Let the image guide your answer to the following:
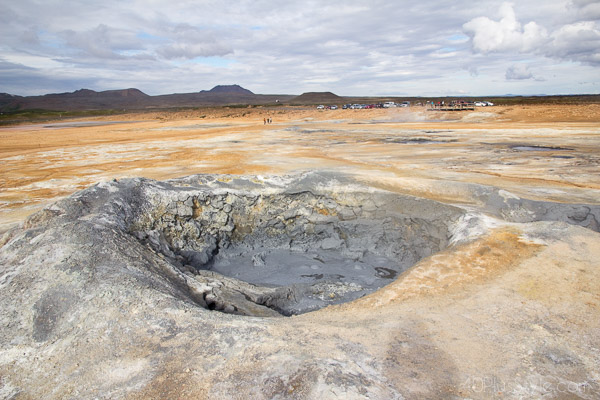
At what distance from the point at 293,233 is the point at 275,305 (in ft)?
7.54

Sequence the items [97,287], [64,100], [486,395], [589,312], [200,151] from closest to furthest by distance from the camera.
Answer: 1. [486,395]
2. [589,312]
3. [97,287]
4. [200,151]
5. [64,100]

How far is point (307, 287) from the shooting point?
6.13 m

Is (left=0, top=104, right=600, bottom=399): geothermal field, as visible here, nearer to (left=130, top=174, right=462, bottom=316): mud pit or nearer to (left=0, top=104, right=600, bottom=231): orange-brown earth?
(left=130, top=174, right=462, bottom=316): mud pit

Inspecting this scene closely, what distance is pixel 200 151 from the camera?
51.0ft

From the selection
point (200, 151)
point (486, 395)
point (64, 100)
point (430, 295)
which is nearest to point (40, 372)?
point (486, 395)

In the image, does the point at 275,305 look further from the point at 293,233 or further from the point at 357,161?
the point at 357,161

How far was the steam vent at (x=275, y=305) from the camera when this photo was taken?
280 cm

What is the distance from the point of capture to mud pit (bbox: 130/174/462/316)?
20.7 ft

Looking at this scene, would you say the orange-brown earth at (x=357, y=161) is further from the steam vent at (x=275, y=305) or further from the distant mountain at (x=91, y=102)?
the distant mountain at (x=91, y=102)

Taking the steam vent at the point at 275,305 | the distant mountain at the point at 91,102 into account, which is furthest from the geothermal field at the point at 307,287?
the distant mountain at the point at 91,102

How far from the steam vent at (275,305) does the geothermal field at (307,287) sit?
2 cm

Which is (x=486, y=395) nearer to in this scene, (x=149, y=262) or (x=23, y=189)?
(x=149, y=262)

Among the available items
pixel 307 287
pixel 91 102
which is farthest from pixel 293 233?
pixel 91 102

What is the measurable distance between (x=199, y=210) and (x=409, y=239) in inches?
157
